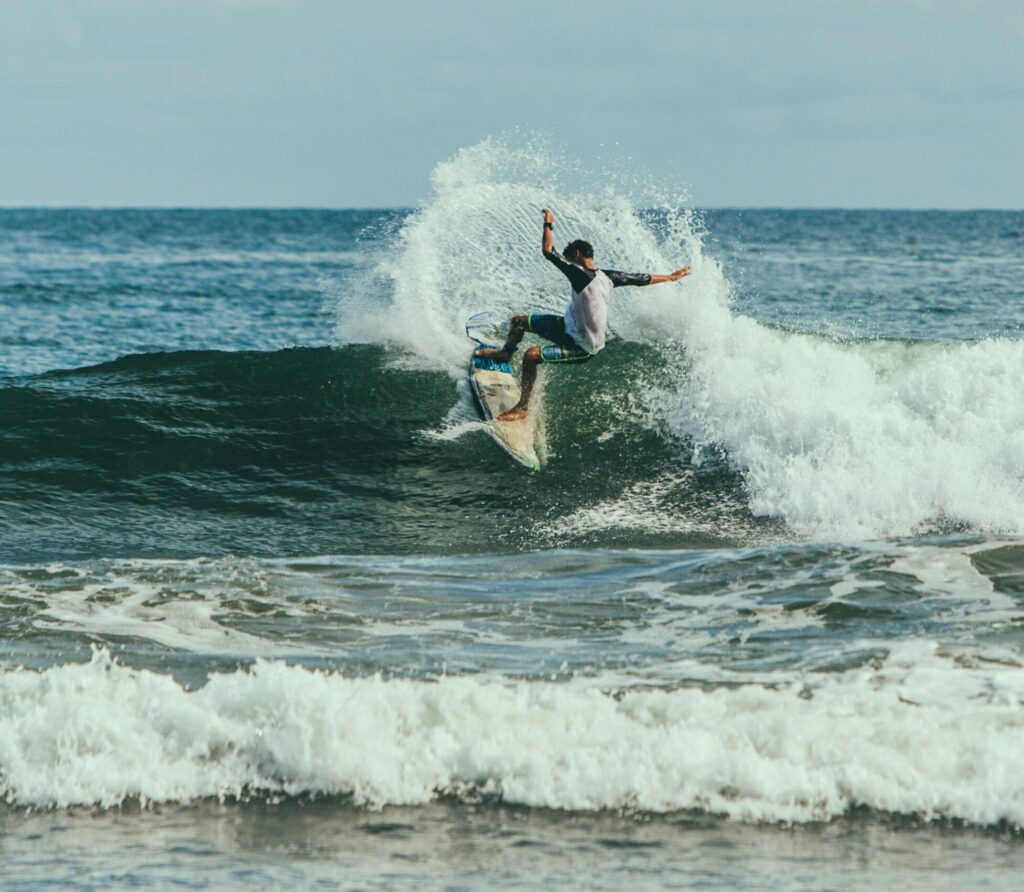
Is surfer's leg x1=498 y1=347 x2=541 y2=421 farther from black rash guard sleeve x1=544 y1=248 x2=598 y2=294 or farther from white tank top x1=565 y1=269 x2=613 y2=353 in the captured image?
black rash guard sleeve x1=544 y1=248 x2=598 y2=294

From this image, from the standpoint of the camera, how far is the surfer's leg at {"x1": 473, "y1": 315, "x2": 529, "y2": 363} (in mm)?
13039

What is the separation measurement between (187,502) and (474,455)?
292cm

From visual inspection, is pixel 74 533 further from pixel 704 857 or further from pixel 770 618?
pixel 704 857

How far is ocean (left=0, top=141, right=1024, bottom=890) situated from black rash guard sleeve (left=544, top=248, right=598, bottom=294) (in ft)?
6.39

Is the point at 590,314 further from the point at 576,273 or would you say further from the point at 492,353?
the point at 492,353

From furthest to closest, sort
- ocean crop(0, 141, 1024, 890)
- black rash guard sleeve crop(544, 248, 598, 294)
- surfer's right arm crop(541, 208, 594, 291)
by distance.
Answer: black rash guard sleeve crop(544, 248, 598, 294)
surfer's right arm crop(541, 208, 594, 291)
ocean crop(0, 141, 1024, 890)

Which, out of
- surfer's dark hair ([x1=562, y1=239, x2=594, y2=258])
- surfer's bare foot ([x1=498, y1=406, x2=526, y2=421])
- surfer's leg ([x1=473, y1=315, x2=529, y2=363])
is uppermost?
surfer's dark hair ([x1=562, y1=239, x2=594, y2=258])


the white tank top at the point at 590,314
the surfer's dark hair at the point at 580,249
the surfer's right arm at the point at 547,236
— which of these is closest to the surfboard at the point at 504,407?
the white tank top at the point at 590,314

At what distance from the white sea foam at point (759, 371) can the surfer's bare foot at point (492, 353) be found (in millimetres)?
781

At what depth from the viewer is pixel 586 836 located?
18.9 feet

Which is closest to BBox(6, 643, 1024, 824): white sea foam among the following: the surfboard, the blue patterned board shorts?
the blue patterned board shorts

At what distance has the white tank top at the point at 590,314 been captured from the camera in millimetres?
12078

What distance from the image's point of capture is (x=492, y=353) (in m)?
13.8

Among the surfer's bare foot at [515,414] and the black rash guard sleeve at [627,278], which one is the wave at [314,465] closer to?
the surfer's bare foot at [515,414]
